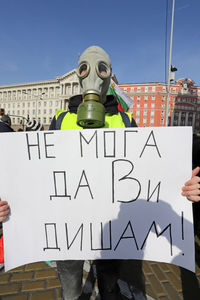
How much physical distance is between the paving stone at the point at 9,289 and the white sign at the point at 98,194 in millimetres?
1081

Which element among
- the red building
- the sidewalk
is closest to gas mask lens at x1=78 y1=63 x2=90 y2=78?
the sidewalk

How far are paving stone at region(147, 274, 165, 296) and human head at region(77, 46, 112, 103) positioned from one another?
7.52 ft

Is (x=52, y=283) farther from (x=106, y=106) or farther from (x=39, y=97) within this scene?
(x=39, y=97)

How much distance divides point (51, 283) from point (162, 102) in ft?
210

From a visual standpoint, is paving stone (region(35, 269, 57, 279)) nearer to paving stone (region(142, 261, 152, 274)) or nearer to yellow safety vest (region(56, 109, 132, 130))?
paving stone (region(142, 261, 152, 274))

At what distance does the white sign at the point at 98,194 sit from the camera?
1.27 meters

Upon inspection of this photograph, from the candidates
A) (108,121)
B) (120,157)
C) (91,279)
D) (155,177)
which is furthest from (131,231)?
(91,279)

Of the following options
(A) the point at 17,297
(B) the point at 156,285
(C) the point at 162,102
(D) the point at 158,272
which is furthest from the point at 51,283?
(C) the point at 162,102

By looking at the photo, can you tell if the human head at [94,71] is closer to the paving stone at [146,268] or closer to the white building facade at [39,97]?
the paving stone at [146,268]

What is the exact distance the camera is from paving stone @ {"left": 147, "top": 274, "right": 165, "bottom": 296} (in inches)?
81.2

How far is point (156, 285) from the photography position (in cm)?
217

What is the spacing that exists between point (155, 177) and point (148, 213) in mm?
280

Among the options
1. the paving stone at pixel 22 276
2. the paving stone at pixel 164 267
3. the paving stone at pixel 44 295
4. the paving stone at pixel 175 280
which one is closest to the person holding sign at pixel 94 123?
the paving stone at pixel 44 295

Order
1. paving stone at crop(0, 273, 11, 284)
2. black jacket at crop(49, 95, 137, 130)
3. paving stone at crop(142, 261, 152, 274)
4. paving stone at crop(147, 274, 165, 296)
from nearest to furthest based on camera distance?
1. black jacket at crop(49, 95, 137, 130)
2. paving stone at crop(147, 274, 165, 296)
3. paving stone at crop(0, 273, 11, 284)
4. paving stone at crop(142, 261, 152, 274)
